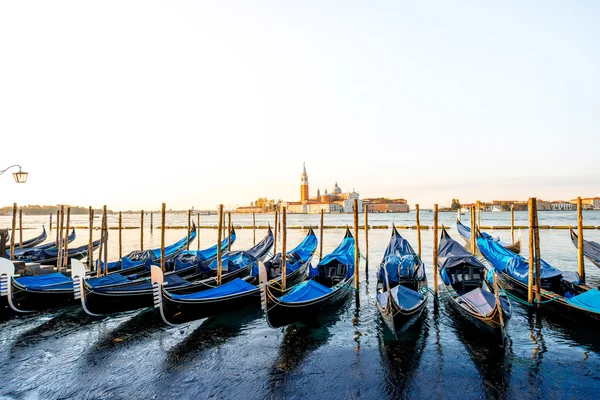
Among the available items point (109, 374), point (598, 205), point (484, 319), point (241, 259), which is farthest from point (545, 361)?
point (598, 205)

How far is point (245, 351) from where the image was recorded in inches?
215

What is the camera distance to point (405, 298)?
623 centimetres

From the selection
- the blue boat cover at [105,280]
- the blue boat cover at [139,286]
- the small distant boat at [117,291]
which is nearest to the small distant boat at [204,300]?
the blue boat cover at [139,286]

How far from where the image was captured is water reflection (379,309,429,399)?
4402 mm

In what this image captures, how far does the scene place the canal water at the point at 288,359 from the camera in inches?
171

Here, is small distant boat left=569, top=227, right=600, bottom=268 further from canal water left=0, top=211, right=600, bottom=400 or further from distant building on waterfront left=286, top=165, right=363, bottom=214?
distant building on waterfront left=286, top=165, right=363, bottom=214

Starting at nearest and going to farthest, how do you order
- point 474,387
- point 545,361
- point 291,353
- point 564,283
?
point 474,387 < point 545,361 < point 291,353 < point 564,283

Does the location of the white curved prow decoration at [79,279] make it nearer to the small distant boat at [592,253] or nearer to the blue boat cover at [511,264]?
the blue boat cover at [511,264]

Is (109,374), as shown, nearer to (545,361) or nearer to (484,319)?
(484,319)

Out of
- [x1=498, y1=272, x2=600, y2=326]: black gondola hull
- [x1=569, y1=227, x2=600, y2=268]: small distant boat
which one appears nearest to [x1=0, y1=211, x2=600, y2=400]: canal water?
[x1=498, y1=272, x2=600, y2=326]: black gondola hull

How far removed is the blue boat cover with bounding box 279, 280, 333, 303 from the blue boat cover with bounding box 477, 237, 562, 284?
4287 millimetres

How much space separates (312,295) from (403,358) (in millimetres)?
1950

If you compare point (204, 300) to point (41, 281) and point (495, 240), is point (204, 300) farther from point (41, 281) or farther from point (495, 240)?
point (495, 240)

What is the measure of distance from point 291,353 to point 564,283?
5811mm
